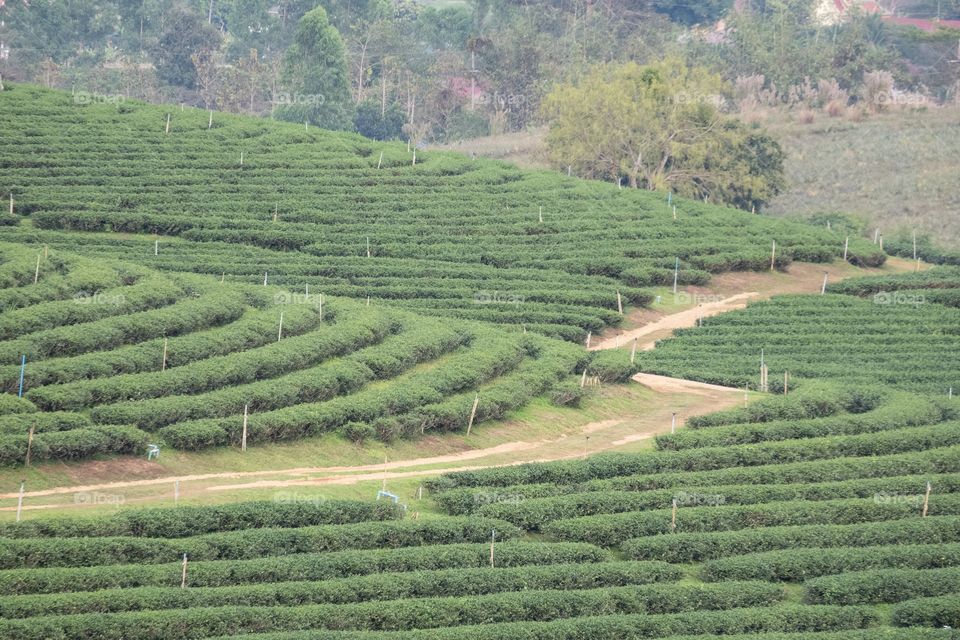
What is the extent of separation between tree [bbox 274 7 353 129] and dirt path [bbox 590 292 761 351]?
45055 millimetres

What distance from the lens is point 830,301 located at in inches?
2621

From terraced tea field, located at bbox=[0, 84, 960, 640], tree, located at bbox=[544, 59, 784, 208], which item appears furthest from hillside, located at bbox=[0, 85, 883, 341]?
tree, located at bbox=[544, 59, 784, 208]

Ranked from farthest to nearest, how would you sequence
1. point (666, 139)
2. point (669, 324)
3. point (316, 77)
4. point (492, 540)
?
1. point (316, 77)
2. point (666, 139)
3. point (669, 324)
4. point (492, 540)

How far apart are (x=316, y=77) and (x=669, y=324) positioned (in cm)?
4878

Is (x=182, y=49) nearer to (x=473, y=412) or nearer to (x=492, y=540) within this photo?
(x=473, y=412)

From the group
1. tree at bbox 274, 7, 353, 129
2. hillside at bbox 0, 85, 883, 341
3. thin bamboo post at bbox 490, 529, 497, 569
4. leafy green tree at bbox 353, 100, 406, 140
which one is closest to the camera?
thin bamboo post at bbox 490, 529, 497, 569

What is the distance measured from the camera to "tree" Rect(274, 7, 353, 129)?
106 metres

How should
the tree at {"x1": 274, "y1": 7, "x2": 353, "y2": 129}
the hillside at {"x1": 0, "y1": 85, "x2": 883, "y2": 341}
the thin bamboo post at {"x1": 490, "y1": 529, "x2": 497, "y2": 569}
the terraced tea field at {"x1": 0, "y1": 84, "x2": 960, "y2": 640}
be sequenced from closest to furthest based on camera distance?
the terraced tea field at {"x1": 0, "y1": 84, "x2": 960, "y2": 640}
the thin bamboo post at {"x1": 490, "y1": 529, "x2": 497, "y2": 569}
the hillside at {"x1": 0, "y1": 85, "x2": 883, "y2": 341}
the tree at {"x1": 274, "y1": 7, "x2": 353, "y2": 129}

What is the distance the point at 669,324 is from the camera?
64875 mm

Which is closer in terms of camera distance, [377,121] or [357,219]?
[357,219]

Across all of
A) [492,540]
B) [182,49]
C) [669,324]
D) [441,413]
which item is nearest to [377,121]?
[182,49]

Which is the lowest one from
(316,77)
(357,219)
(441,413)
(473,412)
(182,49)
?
(473,412)

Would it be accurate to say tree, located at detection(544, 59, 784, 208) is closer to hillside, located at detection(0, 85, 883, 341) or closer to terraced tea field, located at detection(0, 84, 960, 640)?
hillside, located at detection(0, 85, 883, 341)

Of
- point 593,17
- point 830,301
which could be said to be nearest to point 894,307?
point 830,301
